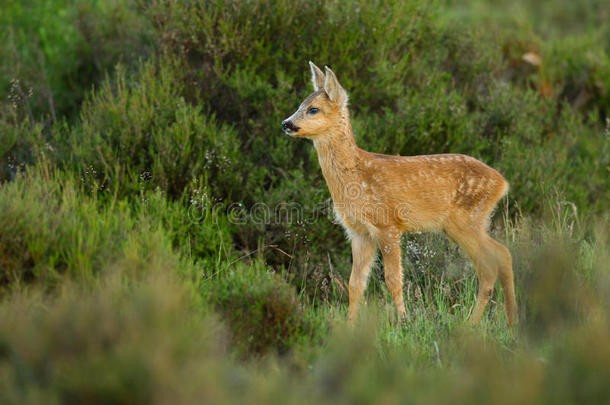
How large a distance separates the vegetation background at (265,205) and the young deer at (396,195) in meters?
0.35

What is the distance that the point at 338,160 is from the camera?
655 cm

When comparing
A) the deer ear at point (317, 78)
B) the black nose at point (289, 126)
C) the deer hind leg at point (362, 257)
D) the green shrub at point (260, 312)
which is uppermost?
the deer ear at point (317, 78)

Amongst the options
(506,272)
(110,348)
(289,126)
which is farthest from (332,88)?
(110,348)

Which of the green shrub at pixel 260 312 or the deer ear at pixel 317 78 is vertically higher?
the deer ear at pixel 317 78

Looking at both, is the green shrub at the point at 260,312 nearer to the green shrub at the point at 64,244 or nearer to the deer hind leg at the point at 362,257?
the green shrub at the point at 64,244

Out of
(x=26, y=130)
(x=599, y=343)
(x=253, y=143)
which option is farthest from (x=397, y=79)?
(x=599, y=343)

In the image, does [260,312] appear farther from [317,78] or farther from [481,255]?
[317,78]

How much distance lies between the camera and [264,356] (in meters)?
4.62

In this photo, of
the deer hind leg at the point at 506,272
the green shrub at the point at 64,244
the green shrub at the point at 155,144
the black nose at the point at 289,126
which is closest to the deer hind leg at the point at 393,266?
the deer hind leg at the point at 506,272

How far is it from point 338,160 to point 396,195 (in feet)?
2.14

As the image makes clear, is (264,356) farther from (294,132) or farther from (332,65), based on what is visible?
(332,65)

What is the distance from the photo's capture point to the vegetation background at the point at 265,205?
363 centimetres

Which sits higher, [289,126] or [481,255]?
[289,126]

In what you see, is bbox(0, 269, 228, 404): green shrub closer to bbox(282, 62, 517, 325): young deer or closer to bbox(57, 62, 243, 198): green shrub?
bbox(282, 62, 517, 325): young deer
